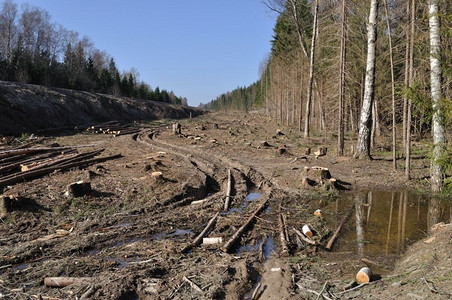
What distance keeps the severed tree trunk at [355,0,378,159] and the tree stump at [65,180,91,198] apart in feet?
38.3

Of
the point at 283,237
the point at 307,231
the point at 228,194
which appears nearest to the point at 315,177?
the point at 228,194

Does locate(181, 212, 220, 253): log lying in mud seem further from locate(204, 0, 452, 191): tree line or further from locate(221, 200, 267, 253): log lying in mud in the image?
locate(204, 0, 452, 191): tree line

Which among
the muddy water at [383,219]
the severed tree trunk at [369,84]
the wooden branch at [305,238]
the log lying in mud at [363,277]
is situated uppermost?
the severed tree trunk at [369,84]

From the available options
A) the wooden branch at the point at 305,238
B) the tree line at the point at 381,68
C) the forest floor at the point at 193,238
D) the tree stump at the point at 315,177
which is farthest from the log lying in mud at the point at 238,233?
the tree line at the point at 381,68

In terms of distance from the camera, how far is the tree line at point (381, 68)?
943cm

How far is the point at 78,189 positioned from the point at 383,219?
28.2 feet

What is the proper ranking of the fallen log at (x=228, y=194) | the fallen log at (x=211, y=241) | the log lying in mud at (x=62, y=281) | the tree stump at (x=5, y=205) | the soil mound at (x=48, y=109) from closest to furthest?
the log lying in mud at (x=62, y=281)
the fallen log at (x=211, y=241)
the tree stump at (x=5, y=205)
the fallen log at (x=228, y=194)
the soil mound at (x=48, y=109)

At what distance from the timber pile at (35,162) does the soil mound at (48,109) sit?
12068mm

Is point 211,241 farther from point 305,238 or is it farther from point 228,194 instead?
point 228,194

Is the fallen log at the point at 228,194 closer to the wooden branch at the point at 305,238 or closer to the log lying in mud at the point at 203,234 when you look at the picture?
the log lying in mud at the point at 203,234

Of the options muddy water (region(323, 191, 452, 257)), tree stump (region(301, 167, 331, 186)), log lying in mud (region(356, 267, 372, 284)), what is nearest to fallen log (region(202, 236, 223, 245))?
muddy water (region(323, 191, 452, 257))

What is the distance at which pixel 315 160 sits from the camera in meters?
16.5

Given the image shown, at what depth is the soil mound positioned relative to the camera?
29.1 metres

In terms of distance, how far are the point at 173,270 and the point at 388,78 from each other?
20.4 metres
